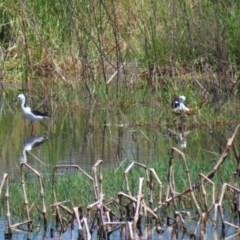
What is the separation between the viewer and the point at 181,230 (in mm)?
8945

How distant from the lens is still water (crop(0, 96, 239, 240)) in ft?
43.0

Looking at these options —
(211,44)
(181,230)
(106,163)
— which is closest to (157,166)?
(106,163)

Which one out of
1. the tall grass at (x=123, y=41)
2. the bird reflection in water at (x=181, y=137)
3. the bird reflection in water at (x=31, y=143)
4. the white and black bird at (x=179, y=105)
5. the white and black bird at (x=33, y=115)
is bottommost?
the bird reflection in water at (x=31, y=143)

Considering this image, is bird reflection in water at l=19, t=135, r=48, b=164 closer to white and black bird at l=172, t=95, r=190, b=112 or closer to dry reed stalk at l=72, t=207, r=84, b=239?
white and black bird at l=172, t=95, r=190, b=112

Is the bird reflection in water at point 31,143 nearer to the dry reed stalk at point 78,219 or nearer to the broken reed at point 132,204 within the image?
the broken reed at point 132,204

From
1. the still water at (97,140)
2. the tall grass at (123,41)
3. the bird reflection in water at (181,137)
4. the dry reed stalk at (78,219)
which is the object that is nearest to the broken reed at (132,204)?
the dry reed stalk at (78,219)

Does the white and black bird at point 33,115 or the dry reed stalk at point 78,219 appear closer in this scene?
the dry reed stalk at point 78,219

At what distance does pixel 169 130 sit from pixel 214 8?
2891 mm

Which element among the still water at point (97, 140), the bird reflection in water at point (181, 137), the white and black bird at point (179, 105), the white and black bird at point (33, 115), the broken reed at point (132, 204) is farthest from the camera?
the white and black bird at point (33, 115)

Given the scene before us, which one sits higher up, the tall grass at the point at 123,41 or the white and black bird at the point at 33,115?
the tall grass at the point at 123,41

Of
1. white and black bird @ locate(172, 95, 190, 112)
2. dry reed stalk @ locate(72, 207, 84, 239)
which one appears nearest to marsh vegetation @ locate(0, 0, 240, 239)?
dry reed stalk @ locate(72, 207, 84, 239)

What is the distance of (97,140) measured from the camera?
49.3 ft

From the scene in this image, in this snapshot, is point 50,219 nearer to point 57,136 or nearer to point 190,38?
point 57,136

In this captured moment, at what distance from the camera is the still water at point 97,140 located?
43.0ft
